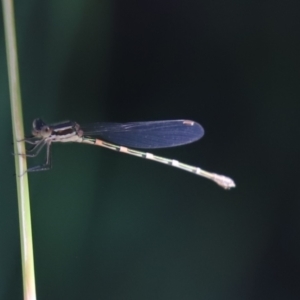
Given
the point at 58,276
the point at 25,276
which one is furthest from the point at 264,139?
the point at 25,276

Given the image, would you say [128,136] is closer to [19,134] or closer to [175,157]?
[175,157]

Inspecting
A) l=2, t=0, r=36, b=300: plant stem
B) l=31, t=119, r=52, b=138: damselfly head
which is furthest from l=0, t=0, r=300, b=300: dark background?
l=2, t=0, r=36, b=300: plant stem

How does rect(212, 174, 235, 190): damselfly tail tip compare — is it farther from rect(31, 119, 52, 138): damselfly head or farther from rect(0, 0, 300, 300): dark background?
rect(31, 119, 52, 138): damselfly head

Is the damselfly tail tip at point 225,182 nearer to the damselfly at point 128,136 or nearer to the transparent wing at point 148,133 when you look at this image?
the damselfly at point 128,136

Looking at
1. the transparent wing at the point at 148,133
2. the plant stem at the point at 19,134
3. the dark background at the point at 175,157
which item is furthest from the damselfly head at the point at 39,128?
the plant stem at the point at 19,134

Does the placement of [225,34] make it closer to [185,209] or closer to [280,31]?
[280,31]

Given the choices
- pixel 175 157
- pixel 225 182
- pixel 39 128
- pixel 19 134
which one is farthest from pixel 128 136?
pixel 19 134
